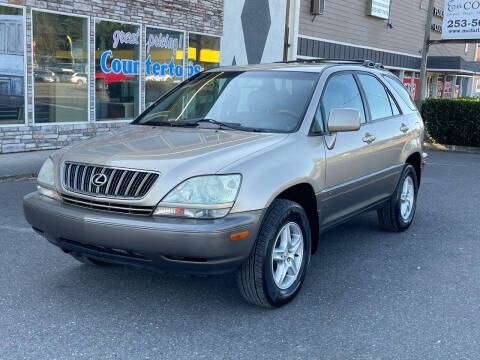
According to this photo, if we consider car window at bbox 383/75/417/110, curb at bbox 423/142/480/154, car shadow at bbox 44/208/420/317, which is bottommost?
car shadow at bbox 44/208/420/317

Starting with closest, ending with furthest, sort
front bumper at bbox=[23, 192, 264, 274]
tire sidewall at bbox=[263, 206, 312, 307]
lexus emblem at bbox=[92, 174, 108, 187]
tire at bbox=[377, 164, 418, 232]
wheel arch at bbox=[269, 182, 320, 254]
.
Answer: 1. front bumper at bbox=[23, 192, 264, 274]
2. lexus emblem at bbox=[92, 174, 108, 187]
3. tire sidewall at bbox=[263, 206, 312, 307]
4. wheel arch at bbox=[269, 182, 320, 254]
5. tire at bbox=[377, 164, 418, 232]

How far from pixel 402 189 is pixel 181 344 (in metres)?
3.55

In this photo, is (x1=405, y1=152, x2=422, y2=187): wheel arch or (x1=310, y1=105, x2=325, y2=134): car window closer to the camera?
(x1=310, y1=105, x2=325, y2=134): car window

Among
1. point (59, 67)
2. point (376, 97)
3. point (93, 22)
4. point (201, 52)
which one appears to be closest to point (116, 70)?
point (93, 22)

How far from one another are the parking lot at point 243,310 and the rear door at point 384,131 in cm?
71

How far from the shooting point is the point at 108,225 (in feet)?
11.6

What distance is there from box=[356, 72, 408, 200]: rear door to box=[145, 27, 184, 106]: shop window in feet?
28.6

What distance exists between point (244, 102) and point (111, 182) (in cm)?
158

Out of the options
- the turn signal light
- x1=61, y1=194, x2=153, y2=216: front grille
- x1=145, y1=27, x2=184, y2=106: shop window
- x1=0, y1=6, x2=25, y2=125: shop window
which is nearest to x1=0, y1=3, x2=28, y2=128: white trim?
x1=0, y1=6, x2=25, y2=125: shop window

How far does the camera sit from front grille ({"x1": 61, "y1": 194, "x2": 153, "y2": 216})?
3555 millimetres

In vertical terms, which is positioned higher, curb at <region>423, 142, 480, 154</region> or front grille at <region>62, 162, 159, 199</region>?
front grille at <region>62, 162, 159, 199</region>

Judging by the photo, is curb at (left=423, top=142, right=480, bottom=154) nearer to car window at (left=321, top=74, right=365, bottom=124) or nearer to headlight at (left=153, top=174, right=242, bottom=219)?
car window at (left=321, top=74, right=365, bottom=124)

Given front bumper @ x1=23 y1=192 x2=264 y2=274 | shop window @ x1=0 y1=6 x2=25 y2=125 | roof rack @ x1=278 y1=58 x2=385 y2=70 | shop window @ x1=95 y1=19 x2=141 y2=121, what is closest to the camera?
front bumper @ x1=23 y1=192 x2=264 y2=274

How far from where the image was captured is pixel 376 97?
5.73 metres
